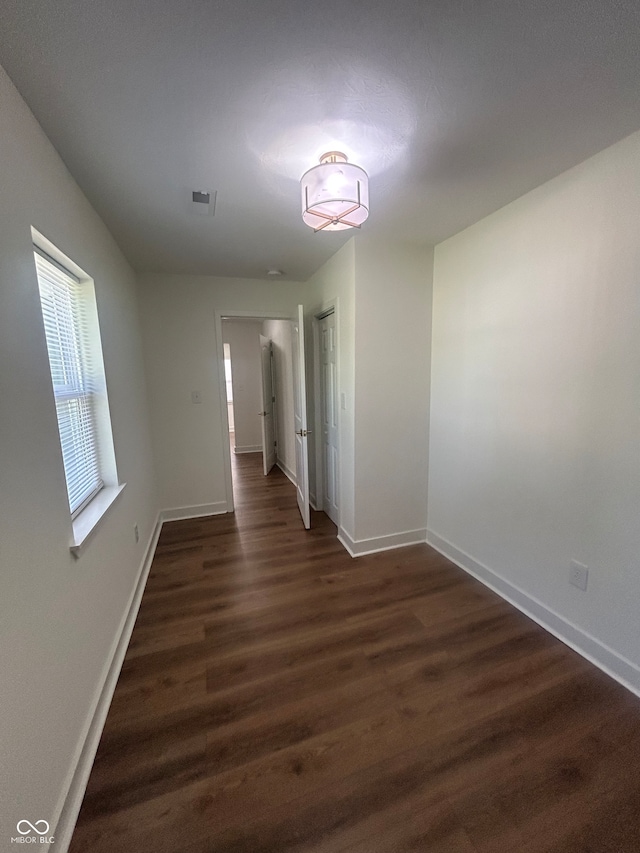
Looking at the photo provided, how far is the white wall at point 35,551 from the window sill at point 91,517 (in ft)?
0.18

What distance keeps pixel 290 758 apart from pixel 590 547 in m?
1.71

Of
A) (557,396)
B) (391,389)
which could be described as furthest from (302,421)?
(557,396)

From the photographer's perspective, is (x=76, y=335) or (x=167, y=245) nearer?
(x=76, y=335)

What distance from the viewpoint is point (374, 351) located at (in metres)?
2.54

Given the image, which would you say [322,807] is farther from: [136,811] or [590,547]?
[590,547]

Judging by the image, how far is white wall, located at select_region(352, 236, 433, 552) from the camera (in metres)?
2.48

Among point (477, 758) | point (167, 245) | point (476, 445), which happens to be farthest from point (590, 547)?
point (167, 245)

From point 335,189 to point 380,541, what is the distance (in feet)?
8.18

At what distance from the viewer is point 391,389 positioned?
2.65 meters

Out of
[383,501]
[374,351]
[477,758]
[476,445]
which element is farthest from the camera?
[383,501]

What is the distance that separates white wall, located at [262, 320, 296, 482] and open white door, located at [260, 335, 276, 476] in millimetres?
125

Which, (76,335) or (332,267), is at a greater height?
(332,267)

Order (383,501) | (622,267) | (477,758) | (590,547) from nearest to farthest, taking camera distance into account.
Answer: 1. (477,758)
2. (622,267)
3. (590,547)
4. (383,501)
